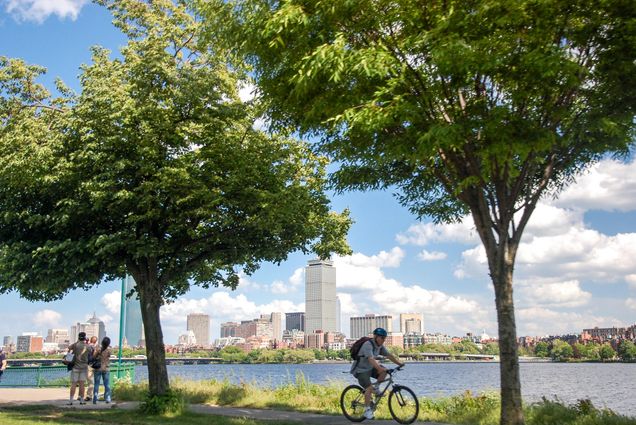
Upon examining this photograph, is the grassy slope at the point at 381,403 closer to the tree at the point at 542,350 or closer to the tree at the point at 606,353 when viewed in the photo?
the tree at the point at 606,353

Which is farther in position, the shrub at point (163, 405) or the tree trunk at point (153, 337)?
the tree trunk at point (153, 337)

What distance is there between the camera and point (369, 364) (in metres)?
13.5

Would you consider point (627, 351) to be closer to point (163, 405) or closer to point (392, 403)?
point (392, 403)

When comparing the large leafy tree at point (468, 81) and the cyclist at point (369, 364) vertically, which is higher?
the large leafy tree at point (468, 81)

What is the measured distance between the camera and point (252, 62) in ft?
39.6

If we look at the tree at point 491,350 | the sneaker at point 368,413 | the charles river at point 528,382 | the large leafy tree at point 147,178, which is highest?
the large leafy tree at point 147,178

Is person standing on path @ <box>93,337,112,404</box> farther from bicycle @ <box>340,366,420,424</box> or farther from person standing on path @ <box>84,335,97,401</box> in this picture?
bicycle @ <box>340,366,420,424</box>

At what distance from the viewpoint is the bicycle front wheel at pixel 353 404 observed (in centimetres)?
1354

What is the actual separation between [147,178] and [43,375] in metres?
18.1

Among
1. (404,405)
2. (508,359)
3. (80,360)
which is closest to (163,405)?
(80,360)

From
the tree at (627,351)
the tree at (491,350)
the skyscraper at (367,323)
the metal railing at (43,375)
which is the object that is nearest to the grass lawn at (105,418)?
the metal railing at (43,375)

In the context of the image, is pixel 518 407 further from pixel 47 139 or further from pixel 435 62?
pixel 47 139

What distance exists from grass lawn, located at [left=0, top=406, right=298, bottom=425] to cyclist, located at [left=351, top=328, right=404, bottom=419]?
1.70 meters

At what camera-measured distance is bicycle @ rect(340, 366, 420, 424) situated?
13.2 meters
